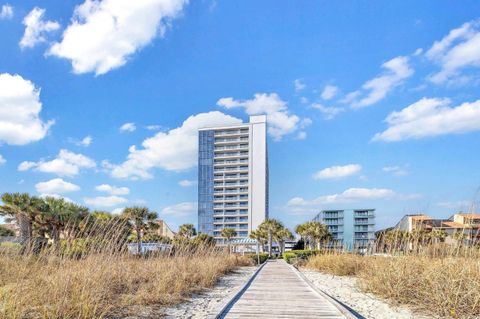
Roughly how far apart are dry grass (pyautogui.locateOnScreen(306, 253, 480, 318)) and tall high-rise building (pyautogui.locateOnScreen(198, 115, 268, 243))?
274 feet

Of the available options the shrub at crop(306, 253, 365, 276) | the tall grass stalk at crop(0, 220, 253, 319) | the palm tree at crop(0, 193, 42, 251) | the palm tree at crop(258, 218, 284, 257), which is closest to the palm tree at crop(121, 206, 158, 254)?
the palm tree at crop(0, 193, 42, 251)

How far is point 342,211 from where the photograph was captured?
83.1 m

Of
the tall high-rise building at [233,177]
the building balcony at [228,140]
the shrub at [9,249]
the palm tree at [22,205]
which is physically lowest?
the shrub at [9,249]

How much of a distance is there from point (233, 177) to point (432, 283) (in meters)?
89.9

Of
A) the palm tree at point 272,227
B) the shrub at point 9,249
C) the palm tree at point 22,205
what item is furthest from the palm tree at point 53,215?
the palm tree at point 272,227

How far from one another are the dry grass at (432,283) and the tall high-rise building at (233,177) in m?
83.5

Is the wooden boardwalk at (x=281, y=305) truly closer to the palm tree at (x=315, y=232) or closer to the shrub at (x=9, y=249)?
the shrub at (x=9, y=249)

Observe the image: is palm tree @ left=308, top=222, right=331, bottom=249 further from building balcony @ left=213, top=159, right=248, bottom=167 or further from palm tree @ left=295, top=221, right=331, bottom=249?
building balcony @ left=213, top=159, right=248, bottom=167

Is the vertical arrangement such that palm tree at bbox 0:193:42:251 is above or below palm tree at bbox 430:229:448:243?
above

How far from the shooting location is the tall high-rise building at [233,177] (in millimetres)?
93062

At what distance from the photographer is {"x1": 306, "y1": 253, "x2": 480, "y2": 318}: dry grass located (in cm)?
630

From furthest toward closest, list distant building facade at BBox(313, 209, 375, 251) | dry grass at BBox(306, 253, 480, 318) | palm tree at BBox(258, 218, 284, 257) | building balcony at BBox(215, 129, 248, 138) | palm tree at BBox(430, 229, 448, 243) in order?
building balcony at BBox(215, 129, 248, 138)
distant building facade at BBox(313, 209, 375, 251)
palm tree at BBox(258, 218, 284, 257)
palm tree at BBox(430, 229, 448, 243)
dry grass at BBox(306, 253, 480, 318)

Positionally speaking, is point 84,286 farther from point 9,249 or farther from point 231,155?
point 231,155

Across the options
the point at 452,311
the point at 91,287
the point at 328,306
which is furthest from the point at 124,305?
the point at 452,311
